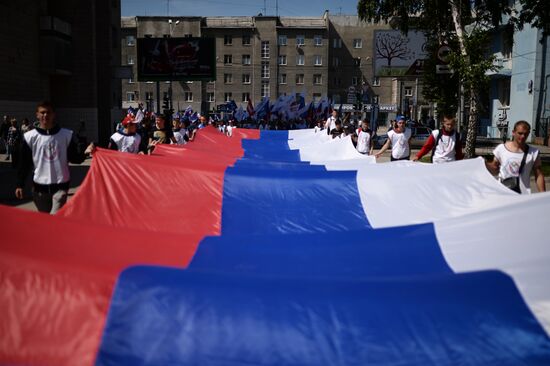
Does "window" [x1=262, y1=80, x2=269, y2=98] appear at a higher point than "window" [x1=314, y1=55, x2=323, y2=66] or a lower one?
lower

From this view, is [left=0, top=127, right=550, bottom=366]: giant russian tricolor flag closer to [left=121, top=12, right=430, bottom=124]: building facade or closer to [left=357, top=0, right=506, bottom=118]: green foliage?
[left=357, top=0, right=506, bottom=118]: green foliage

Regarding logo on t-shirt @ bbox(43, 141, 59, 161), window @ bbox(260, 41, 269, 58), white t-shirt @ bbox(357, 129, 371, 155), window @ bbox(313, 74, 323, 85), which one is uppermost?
window @ bbox(260, 41, 269, 58)

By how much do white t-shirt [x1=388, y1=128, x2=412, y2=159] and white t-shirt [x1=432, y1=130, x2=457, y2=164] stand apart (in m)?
2.16

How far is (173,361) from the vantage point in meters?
2.77

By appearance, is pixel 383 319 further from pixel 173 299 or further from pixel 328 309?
pixel 173 299

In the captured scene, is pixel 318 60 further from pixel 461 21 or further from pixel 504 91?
pixel 461 21

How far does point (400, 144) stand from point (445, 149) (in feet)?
7.38

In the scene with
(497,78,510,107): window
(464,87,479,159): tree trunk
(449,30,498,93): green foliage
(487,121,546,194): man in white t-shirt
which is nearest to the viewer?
(487,121,546,194): man in white t-shirt

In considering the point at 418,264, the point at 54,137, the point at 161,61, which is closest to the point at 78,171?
the point at 54,137

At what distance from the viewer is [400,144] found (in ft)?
37.1

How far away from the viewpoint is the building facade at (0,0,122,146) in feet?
84.9

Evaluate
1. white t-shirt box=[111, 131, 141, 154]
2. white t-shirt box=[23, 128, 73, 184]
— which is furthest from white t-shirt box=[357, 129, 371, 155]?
white t-shirt box=[23, 128, 73, 184]

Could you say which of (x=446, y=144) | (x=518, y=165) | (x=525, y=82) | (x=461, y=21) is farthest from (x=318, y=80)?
(x=518, y=165)

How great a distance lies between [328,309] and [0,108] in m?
25.0
